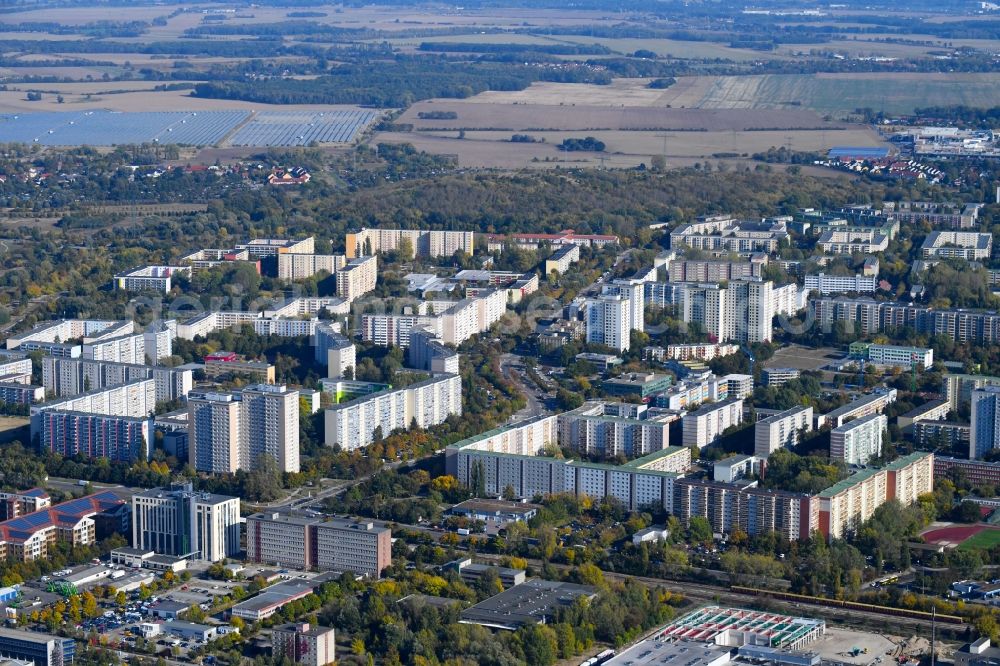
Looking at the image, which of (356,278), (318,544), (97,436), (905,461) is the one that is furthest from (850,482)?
(356,278)

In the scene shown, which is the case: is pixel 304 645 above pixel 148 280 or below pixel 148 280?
below

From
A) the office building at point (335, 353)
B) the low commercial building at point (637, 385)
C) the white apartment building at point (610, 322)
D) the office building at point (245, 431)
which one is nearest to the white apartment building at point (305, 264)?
the office building at point (335, 353)

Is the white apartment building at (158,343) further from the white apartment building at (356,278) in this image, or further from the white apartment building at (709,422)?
the white apartment building at (709,422)

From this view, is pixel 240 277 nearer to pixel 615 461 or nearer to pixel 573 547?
pixel 615 461

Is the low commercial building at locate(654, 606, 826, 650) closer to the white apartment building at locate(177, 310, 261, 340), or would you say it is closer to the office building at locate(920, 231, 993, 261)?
the white apartment building at locate(177, 310, 261, 340)

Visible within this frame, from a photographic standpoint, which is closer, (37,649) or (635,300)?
(37,649)

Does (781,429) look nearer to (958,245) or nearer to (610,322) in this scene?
(610,322)

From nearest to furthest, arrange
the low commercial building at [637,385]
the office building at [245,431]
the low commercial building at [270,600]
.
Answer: the low commercial building at [270,600] < the office building at [245,431] < the low commercial building at [637,385]
